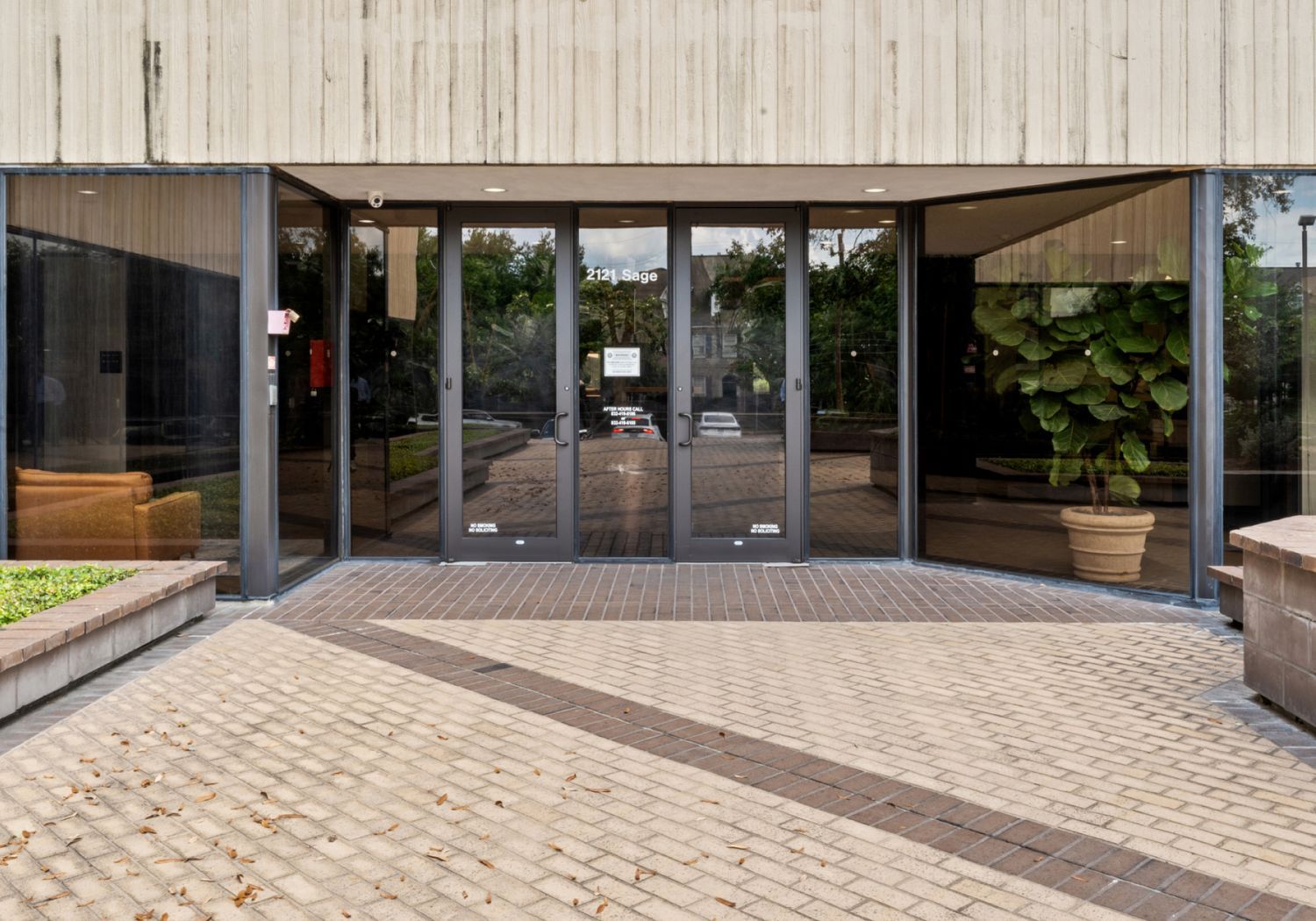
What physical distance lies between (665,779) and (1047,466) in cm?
572

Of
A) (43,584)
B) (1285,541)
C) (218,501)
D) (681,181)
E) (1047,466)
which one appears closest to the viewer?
(1285,541)

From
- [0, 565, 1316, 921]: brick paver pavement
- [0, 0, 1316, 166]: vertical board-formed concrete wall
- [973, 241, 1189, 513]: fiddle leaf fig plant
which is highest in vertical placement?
[0, 0, 1316, 166]: vertical board-formed concrete wall

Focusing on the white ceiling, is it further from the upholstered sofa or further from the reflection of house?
the upholstered sofa

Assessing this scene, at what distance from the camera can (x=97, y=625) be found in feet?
20.2

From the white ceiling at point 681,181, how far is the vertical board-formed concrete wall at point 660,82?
0.58 ft

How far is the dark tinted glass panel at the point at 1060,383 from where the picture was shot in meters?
8.67

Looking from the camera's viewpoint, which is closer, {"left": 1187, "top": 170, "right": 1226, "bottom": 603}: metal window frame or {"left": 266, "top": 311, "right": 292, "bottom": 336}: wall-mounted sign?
{"left": 1187, "top": 170, "right": 1226, "bottom": 603}: metal window frame

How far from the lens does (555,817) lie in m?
4.30

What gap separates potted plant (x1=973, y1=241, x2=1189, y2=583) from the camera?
8.68m

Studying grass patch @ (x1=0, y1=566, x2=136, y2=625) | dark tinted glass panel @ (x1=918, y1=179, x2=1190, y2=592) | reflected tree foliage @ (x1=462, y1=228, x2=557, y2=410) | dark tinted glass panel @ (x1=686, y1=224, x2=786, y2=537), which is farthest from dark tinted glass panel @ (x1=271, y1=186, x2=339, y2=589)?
dark tinted glass panel @ (x1=918, y1=179, x2=1190, y2=592)

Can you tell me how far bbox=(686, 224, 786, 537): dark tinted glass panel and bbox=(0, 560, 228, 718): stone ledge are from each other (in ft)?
13.6

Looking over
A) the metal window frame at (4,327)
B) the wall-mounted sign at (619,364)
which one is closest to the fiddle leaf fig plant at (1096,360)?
the wall-mounted sign at (619,364)

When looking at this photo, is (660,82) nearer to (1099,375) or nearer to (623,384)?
(623,384)

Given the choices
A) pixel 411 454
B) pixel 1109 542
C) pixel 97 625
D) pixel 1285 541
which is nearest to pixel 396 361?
pixel 411 454
